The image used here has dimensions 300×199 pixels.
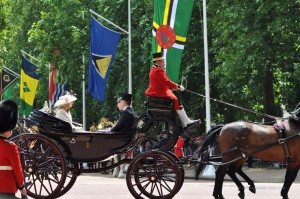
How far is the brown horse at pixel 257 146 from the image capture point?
15.2 meters

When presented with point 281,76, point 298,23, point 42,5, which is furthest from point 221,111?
point 42,5

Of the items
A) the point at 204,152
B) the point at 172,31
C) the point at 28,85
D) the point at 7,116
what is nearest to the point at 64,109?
the point at 204,152

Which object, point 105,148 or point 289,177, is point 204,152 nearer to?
point 289,177

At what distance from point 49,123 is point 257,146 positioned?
4077mm

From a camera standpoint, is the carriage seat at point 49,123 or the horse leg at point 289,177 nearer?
the carriage seat at point 49,123

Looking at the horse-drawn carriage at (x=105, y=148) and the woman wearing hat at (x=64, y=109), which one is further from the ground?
the woman wearing hat at (x=64, y=109)

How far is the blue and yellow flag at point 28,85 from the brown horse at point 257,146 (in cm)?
3059

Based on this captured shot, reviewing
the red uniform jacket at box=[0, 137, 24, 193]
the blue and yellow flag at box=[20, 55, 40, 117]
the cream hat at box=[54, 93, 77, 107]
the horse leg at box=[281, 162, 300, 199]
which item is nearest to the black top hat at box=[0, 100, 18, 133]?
the red uniform jacket at box=[0, 137, 24, 193]

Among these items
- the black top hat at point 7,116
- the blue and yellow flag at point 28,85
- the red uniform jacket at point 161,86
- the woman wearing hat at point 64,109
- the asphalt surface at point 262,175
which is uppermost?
the blue and yellow flag at point 28,85

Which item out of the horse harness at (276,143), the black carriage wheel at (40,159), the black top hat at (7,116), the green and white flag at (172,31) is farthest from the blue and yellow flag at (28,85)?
the black top hat at (7,116)

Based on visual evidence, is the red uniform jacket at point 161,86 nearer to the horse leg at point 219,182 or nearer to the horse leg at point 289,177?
the horse leg at point 219,182

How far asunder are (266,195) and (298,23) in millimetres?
14924

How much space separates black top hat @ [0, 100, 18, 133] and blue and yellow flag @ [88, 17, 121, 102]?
24392 mm

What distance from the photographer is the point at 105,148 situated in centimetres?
1431
